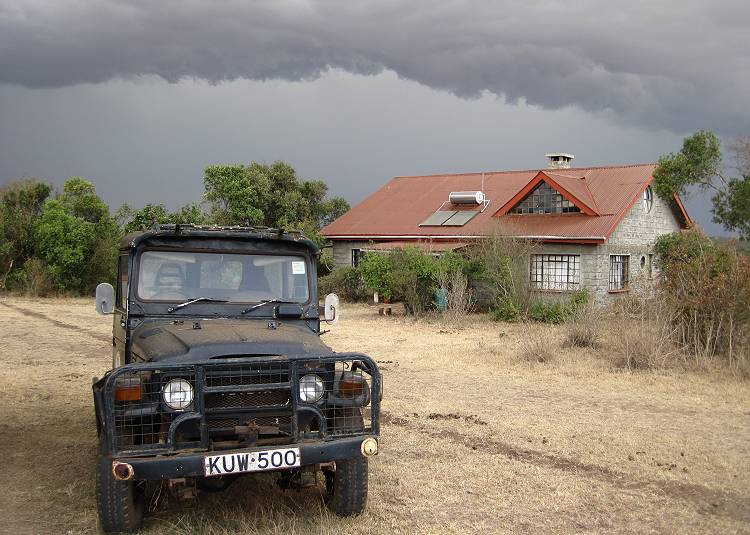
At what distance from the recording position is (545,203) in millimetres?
26547

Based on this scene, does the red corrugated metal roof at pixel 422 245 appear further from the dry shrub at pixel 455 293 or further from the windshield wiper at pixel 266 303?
the windshield wiper at pixel 266 303

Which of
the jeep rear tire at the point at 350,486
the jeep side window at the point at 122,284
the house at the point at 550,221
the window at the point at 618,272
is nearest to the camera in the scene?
the jeep rear tire at the point at 350,486

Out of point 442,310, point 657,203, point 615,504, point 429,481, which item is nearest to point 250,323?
point 429,481

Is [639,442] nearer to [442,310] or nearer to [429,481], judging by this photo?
[429,481]

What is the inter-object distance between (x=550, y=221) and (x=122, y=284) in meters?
20.8

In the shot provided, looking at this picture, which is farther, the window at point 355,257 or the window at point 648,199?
the window at point 355,257

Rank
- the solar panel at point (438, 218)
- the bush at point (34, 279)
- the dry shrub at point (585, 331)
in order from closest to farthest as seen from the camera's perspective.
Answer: the dry shrub at point (585, 331), the solar panel at point (438, 218), the bush at point (34, 279)

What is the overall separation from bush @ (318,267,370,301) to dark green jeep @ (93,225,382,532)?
928 inches

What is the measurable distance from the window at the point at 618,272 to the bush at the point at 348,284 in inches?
368

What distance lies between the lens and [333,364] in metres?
5.44

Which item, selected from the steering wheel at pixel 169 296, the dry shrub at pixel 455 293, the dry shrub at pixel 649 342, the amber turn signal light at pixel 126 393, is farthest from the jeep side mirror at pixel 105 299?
the dry shrub at pixel 455 293

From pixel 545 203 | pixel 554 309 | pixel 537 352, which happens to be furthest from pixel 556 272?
pixel 537 352

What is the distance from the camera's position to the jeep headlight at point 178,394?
5035 mm

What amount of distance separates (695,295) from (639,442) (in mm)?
5626
